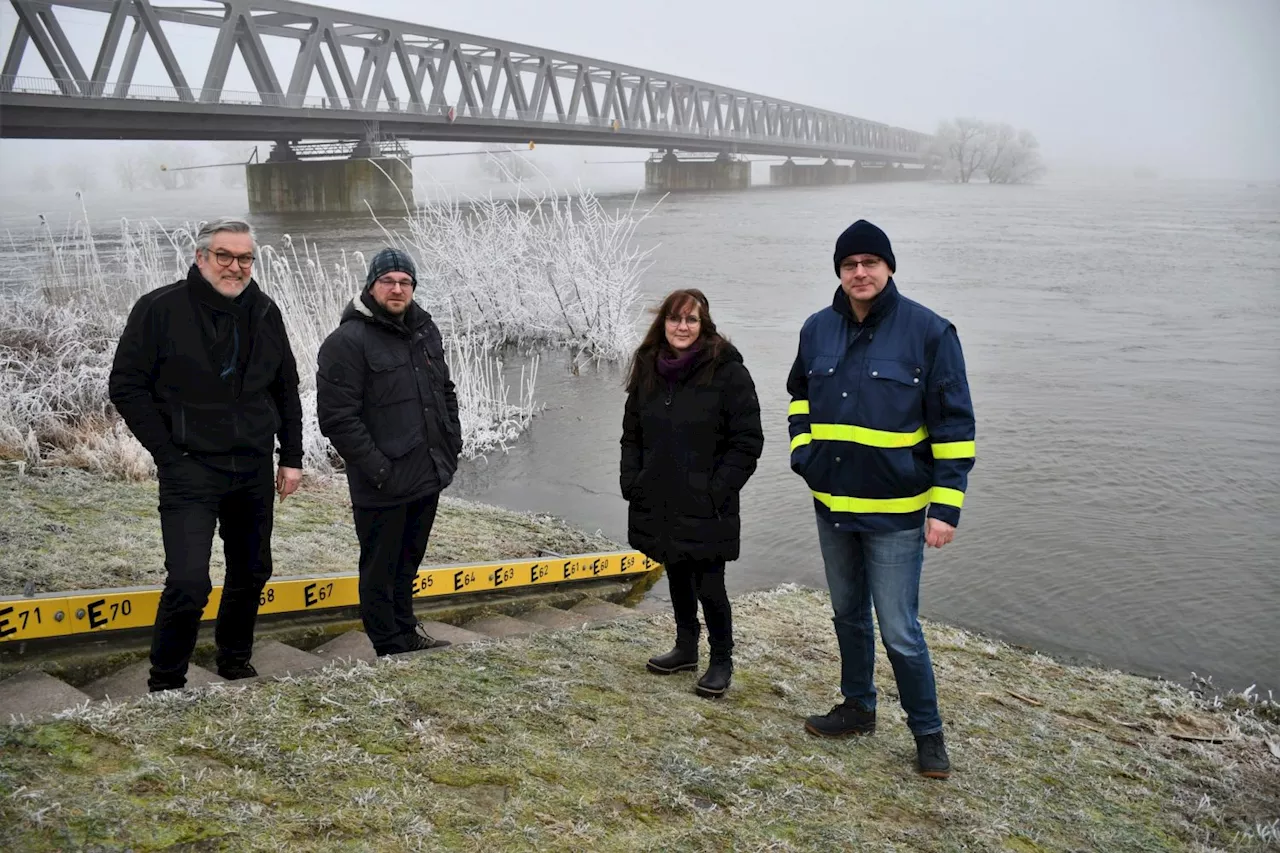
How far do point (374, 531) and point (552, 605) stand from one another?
75.1 inches

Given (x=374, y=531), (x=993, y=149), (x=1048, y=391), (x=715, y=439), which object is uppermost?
(x=993, y=149)

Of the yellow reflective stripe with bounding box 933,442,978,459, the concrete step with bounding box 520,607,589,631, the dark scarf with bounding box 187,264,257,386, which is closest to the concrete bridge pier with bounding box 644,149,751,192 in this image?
the concrete step with bounding box 520,607,589,631

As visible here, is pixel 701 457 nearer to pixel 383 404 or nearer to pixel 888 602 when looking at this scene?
pixel 888 602

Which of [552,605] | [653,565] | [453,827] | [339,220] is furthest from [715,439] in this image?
[339,220]

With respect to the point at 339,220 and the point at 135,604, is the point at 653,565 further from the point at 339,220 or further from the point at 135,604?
the point at 339,220

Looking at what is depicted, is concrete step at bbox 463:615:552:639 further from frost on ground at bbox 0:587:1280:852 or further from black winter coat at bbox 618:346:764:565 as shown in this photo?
black winter coat at bbox 618:346:764:565

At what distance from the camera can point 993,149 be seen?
8925cm

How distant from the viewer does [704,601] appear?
4297 mm

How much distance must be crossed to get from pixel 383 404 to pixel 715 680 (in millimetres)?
1787

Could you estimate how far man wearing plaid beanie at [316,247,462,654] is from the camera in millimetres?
4238

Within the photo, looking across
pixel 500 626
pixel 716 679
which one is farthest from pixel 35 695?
pixel 716 679

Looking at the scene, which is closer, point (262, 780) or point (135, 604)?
point (262, 780)

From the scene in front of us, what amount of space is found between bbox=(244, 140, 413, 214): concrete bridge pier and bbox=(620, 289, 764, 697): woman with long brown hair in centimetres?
3916

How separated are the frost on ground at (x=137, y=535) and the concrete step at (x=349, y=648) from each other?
74 cm
